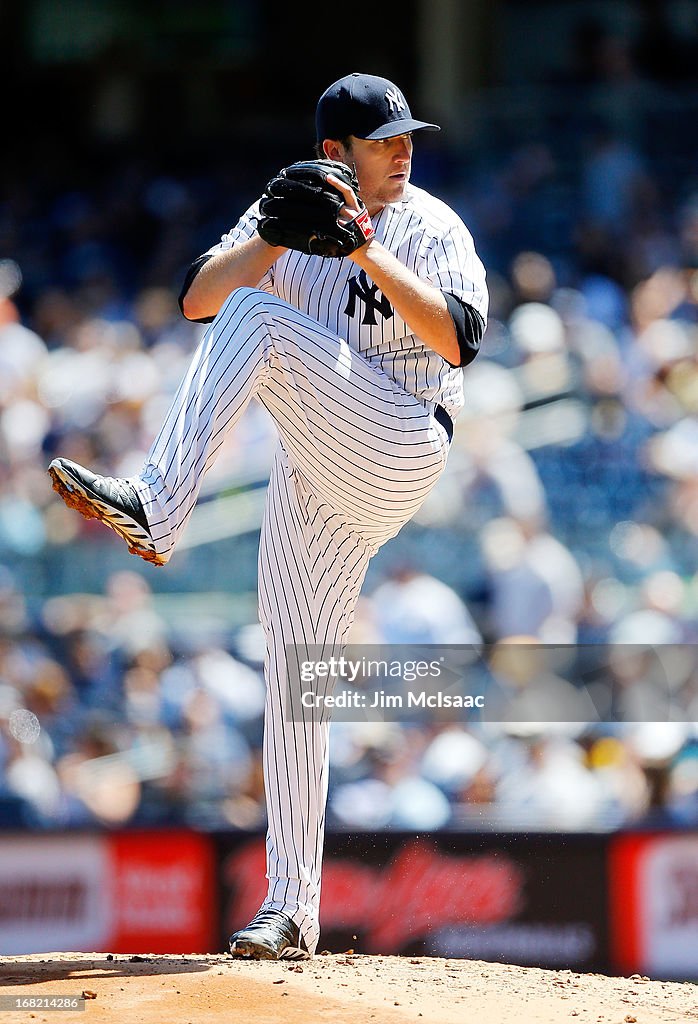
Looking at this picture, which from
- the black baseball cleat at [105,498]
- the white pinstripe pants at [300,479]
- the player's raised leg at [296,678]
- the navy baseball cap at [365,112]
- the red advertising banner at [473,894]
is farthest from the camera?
the red advertising banner at [473,894]

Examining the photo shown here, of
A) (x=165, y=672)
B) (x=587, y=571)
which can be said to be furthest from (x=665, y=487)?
(x=165, y=672)

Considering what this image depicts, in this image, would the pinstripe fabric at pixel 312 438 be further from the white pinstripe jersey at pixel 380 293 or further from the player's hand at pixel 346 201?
the player's hand at pixel 346 201

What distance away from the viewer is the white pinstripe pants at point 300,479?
302cm

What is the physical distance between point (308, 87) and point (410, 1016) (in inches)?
400

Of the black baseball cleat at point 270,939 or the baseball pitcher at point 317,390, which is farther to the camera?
the black baseball cleat at point 270,939

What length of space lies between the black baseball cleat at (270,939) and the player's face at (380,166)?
5.28ft

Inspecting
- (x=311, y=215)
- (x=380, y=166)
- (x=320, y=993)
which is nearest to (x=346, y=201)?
(x=311, y=215)

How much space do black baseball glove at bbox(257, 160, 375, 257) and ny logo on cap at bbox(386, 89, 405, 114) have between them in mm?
318

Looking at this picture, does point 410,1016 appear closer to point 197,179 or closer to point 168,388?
point 168,388

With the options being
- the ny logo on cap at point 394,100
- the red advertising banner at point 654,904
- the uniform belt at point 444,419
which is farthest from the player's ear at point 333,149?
the red advertising banner at point 654,904

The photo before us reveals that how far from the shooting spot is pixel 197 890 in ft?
16.9

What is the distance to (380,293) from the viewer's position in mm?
3279

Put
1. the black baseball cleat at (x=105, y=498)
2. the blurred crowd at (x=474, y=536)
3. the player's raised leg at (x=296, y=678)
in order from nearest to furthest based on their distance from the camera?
the black baseball cleat at (x=105, y=498), the player's raised leg at (x=296, y=678), the blurred crowd at (x=474, y=536)

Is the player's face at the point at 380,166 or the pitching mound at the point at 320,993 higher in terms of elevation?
the player's face at the point at 380,166
